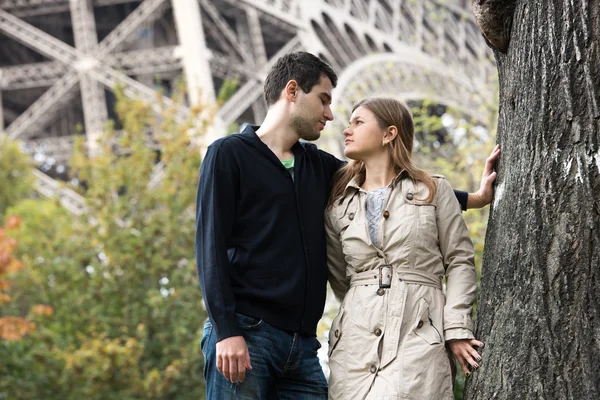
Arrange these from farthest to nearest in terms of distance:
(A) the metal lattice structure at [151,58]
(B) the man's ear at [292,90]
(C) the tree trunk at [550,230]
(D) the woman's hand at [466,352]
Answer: (A) the metal lattice structure at [151,58]
(B) the man's ear at [292,90]
(D) the woman's hand at [466,352]
(C) the tree trunk at [550,230]

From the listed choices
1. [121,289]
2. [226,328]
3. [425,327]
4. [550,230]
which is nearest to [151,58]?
[121,289]

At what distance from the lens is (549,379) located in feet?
10.4

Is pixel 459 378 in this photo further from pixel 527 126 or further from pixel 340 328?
pixel 527 126

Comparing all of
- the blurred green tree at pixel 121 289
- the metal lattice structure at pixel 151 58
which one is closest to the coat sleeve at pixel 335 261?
the blurred green tree at pixel 121 289

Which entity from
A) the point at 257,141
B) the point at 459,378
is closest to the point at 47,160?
the point at 459,378

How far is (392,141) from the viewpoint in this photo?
393 centimetres

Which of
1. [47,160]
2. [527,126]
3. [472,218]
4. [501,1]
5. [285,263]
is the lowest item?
[285,263]

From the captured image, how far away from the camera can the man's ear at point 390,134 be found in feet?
12.8

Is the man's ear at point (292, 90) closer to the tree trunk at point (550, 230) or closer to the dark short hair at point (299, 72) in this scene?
the dark short hair at point (299, 72)

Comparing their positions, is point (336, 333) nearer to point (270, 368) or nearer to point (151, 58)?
point (270, 368)

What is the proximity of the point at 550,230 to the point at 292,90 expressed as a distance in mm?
1314

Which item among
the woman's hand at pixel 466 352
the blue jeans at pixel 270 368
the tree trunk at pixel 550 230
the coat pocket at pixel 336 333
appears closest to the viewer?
the tree trunk at pixel 550 230

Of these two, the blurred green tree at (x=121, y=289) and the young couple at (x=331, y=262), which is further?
the blurred green tree at (x=121, y=289)

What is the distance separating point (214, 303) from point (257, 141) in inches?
30.2
